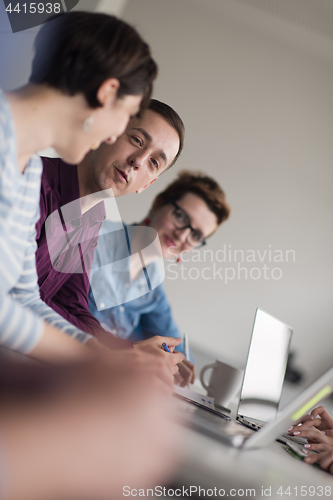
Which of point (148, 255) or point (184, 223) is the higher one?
point (184, 223)

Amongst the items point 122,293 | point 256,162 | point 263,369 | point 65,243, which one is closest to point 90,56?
point 65,243

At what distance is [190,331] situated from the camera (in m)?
2.49

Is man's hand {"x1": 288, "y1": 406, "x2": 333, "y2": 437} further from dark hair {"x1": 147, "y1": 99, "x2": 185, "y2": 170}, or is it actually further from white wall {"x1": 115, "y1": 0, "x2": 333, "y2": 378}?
white wall {"x1": 115, "y1": 0, "x2": 333, "y2": 378}

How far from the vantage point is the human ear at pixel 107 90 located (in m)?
0.42

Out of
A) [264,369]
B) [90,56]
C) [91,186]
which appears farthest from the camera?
[264,369]

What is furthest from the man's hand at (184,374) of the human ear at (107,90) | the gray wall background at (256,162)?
the gray wall background at (256,162)

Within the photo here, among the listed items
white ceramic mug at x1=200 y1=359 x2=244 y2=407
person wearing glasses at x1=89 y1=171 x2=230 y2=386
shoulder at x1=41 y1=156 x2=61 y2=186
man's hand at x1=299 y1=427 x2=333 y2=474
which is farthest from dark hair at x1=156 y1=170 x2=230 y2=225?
man's hand at x1=299 y1=427 x2=333 y2=474

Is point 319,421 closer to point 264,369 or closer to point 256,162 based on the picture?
point 264,369

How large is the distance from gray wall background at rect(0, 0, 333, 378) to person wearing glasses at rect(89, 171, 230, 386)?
80cm

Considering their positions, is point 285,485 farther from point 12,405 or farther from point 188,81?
point 188,81

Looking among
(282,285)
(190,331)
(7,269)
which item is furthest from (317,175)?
(7,269)

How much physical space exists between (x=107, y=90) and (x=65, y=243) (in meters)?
0.39

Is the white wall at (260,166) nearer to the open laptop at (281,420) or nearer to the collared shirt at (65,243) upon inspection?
the collared shirt at (65,243)

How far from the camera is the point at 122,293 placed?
4.25ft
